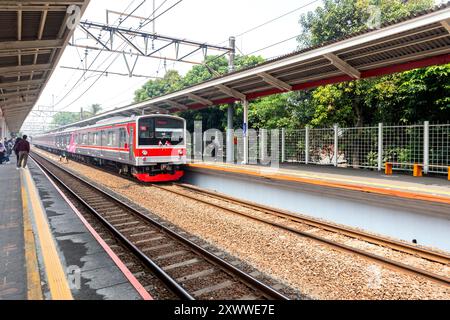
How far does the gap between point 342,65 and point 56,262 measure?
909 centimetres

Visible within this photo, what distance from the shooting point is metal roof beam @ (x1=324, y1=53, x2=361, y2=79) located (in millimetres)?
9828

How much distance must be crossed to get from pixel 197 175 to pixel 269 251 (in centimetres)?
886

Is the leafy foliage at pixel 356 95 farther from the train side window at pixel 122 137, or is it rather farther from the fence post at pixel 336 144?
the train side window at pixel 122 137

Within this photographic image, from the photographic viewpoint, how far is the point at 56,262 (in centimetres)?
471

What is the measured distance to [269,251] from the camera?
6.20 m

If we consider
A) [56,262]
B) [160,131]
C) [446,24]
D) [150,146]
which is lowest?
[56,262]

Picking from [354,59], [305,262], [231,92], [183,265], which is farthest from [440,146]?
[183,265]

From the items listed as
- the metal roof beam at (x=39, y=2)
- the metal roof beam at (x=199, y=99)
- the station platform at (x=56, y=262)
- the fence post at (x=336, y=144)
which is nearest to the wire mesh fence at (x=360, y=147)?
the fence post at (x=336, y=144)

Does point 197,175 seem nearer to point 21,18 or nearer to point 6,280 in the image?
point 21,18

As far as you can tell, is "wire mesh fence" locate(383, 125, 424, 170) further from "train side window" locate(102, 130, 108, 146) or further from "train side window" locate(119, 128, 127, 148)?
"train side window" locate(102, 130, 108, 146)

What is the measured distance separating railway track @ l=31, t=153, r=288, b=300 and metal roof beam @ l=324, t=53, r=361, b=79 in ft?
21.9

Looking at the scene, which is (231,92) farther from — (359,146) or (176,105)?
(359,146)

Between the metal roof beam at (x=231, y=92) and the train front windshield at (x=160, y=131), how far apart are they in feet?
7.30

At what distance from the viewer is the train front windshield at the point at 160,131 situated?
13375mm
